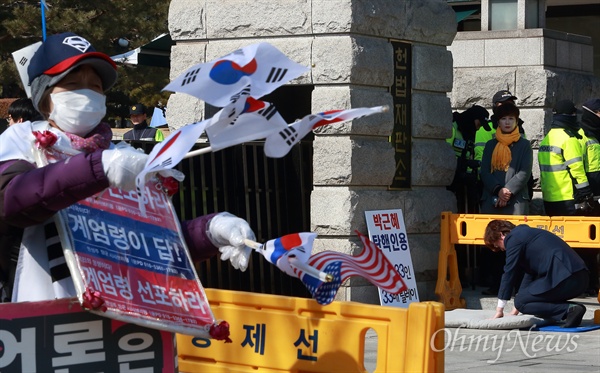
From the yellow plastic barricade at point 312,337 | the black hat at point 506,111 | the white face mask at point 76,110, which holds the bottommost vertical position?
the yellow plastic barricade at point 312,337

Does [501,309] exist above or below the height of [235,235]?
below

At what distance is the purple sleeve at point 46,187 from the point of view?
4.03 meters

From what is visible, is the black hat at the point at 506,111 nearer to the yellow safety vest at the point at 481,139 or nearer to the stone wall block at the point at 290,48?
the yellow safety vest at the point at 481,139

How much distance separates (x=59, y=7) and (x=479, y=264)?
1601cm

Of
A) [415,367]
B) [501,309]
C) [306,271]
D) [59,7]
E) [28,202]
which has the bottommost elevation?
[501,309]

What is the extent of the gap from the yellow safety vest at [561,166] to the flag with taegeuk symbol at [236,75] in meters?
8.25

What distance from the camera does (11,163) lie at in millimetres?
4430

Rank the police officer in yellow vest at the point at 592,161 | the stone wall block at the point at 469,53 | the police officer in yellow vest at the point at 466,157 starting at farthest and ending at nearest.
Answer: the stone wall block at the point at 469,53 → the police officer in yellow vest at the point at 466,157 → the police officer in yellow vest at the point at 592,161

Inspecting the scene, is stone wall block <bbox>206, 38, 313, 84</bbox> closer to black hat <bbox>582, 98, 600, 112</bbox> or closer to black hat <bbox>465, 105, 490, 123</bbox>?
black hat <bbox>465, 105, 490, 123</bbox>

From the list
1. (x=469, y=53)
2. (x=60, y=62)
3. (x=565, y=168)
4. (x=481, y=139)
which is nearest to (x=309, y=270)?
(x=60, y=62)

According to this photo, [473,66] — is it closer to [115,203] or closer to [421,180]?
[421,180]

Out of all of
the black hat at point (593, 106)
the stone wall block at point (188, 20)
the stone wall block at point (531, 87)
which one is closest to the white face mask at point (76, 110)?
the stone wall block at point (188, 20)

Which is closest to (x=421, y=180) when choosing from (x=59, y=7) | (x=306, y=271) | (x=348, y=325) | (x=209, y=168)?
(x=209, y=168)

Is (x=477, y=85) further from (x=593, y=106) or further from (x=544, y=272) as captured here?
(x=544, y=272)
